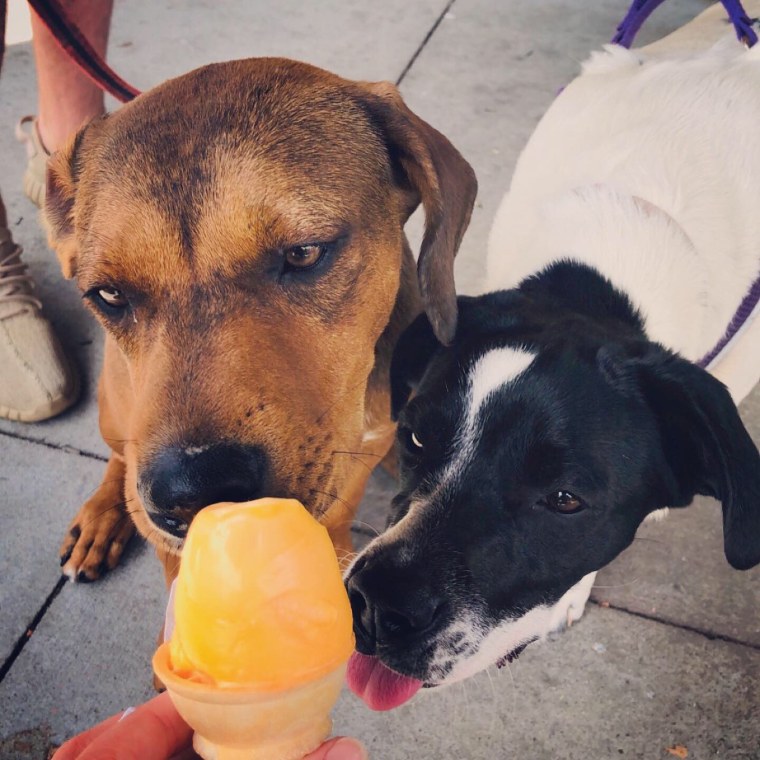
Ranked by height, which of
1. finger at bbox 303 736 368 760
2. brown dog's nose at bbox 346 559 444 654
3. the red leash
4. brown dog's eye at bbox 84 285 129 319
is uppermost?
the red leash

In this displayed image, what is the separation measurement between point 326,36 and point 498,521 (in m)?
4.80

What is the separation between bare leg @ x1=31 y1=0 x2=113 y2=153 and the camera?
376 centimetres

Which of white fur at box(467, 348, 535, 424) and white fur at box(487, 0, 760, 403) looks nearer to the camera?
white fur at box(467, 348, 535, 424)

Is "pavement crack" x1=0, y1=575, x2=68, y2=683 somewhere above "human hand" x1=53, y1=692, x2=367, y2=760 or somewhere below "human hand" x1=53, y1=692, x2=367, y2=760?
below

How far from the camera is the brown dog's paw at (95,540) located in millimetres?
2967

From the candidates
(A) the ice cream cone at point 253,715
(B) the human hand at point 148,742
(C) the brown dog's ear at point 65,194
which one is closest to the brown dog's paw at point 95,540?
(C) the brown dog's ear at point 65,194

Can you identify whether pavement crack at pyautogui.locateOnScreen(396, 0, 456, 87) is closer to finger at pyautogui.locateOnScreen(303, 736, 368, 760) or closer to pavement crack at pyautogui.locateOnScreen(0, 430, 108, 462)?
pavement crack at pyautogui.locateOnScreen(0, 430, 108, 462)

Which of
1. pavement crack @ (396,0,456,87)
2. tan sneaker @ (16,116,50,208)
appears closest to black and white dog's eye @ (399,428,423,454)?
tan sneaker @ (16,116,50,208)

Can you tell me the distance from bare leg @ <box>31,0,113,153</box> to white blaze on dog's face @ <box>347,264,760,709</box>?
2.82 metres

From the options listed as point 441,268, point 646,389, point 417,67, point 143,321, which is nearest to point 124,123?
point 143,321

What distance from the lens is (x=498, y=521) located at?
1984 millimetres

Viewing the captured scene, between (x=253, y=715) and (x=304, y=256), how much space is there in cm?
118

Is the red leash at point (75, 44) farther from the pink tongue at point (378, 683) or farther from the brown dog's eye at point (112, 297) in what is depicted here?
the pink tongue at point (378, 683)

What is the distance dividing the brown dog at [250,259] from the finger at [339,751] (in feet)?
1.82
